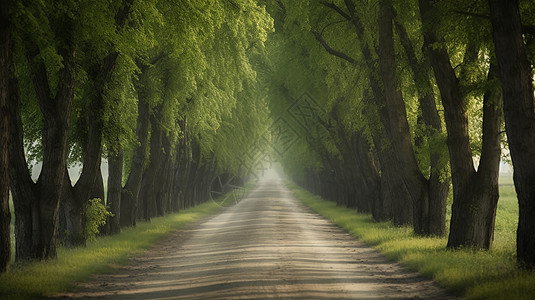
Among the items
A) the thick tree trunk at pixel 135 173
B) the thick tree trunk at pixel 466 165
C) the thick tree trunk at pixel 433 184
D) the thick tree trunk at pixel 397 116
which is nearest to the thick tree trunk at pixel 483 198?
the thick tree trunk at pixel 466 165

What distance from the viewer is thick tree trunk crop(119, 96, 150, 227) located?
25562 millimetres

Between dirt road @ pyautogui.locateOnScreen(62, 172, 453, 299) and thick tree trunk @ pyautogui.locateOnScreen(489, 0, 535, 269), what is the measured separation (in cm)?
228

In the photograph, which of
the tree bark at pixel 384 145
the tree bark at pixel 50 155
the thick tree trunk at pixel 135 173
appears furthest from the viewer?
the thick tree trunk at pixel 135 173

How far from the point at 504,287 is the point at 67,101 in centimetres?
989

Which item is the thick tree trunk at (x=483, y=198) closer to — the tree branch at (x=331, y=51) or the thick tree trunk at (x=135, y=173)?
the tree branch at (x=331, y=51)

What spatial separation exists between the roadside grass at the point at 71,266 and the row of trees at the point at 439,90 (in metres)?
8.21

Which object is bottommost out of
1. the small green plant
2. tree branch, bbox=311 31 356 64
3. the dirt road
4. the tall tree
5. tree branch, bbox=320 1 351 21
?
the dirt road

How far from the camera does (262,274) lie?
1227 centimetres

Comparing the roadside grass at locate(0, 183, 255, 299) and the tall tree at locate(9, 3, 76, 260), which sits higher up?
the tall tree at locate(9, 3, 76, 260)

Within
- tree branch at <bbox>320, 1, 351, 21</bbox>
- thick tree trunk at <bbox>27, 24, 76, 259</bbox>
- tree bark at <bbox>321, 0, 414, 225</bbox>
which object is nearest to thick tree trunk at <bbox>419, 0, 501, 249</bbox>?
tree bark at <bbox>321, 0, 414, 225</bbox>

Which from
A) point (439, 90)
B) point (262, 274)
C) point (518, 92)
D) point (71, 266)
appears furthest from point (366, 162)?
point (518, 92)

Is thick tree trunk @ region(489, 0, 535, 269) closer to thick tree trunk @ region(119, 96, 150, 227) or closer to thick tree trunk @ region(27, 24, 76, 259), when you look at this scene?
thick tree trunk @ region(27, 24, 76, 259)

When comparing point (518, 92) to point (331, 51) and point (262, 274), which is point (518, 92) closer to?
point (262, 274)

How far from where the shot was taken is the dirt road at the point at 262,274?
1048cm
